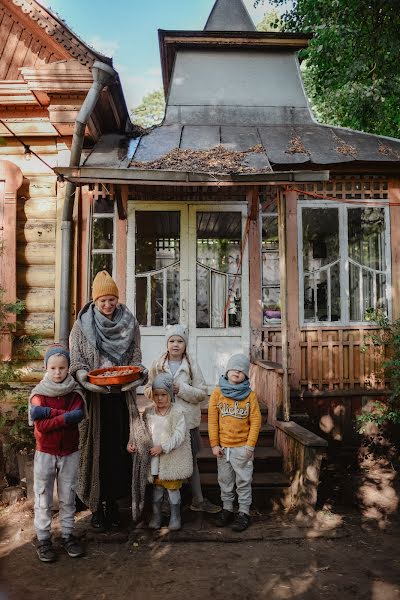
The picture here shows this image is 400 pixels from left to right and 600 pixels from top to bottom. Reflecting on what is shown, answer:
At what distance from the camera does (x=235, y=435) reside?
421 cm

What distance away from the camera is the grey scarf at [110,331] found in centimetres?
396

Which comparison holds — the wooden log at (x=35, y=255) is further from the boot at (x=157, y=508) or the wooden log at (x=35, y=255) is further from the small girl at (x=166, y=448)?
the boot at (x=157, y=508)

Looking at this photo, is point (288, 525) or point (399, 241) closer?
point (288, 525)

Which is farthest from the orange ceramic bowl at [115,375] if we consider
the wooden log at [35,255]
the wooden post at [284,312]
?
the wooden log at [35,255]

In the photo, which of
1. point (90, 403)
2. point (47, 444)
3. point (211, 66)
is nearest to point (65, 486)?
point (47, 444)

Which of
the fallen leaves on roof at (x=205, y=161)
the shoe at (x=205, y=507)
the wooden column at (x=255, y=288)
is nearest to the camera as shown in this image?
the shoe at (x=205, y=507)

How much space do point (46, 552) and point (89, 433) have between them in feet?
3.02

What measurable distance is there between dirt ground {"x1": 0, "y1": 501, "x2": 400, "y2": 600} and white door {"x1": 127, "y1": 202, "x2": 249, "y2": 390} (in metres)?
2.70

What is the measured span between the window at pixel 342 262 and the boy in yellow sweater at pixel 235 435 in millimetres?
A: 2742

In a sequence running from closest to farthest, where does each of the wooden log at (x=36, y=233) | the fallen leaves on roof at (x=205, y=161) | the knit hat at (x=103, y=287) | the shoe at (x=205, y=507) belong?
the knit hat at (x=103, y=287), the shoe at (x=205, y=507), the fallen leaves on roof at (x=205, y=161), the wooden log at (x=36, y=233)

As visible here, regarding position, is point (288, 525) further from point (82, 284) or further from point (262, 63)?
point (262, 63)

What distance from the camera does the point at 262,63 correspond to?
8.38 metres

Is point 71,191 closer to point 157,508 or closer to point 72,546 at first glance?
point 157,508

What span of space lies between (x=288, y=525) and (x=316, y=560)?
0.60 m
